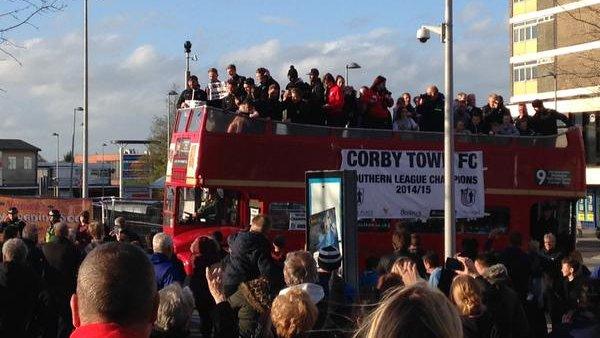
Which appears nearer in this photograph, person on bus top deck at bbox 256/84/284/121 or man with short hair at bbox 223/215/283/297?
man with short hair at bbox 223/215/283/297

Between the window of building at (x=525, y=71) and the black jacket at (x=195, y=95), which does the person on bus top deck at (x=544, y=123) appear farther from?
the window of building at (x=525, y=71)

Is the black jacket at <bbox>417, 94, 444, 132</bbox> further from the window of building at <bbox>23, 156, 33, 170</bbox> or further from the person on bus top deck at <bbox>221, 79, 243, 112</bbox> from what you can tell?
the window of building at <bbox>23, 156, 33, 170</bbox>

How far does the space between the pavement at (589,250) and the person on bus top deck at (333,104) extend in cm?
1103

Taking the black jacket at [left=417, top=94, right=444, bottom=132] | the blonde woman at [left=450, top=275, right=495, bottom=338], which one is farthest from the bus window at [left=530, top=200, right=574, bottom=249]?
the blonde woman at [left=450, top=275, right=495, bottom=338]

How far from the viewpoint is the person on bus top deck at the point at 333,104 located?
1803cm

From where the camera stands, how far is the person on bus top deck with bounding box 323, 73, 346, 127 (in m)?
18.0

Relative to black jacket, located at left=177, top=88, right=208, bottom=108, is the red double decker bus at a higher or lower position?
lower

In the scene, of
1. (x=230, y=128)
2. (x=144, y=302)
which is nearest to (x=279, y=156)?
(x=230, y=128)

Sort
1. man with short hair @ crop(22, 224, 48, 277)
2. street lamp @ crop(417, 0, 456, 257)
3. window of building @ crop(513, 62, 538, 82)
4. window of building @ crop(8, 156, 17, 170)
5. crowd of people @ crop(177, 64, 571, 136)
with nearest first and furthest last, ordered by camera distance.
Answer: man with short hair @ crop(22, 224, 48, 277), street lamp @ crop(417, 0, 456, 257), crowd of people @ crop(177, 64, 571, 136), window of building @ crop(513, 62, 538, 82), window of building @ crop(8, 156, 17, 170)

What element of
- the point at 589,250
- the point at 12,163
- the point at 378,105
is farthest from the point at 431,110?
the point at 12,163

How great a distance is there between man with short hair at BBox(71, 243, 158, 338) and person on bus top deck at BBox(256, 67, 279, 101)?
49.4 feet

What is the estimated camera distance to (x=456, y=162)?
19.1m

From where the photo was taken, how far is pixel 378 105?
18.5 m

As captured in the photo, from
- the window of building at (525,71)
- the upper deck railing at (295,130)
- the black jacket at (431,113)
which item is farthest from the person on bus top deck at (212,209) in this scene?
the window of building at (525,71)
